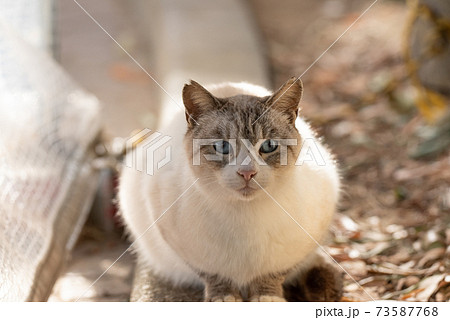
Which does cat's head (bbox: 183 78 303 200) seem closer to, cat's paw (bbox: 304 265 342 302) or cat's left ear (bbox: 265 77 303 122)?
cat's left ear (bbox: 265 77 303 122)

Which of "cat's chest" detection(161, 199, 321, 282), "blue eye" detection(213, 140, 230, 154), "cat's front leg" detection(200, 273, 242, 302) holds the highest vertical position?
"blue eye" detection(213, 140, 230, 154)

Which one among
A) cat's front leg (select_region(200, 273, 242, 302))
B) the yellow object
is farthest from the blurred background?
cat's front leg (select_region(200, 273, 242, 302))

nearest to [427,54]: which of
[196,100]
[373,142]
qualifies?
[373,142]

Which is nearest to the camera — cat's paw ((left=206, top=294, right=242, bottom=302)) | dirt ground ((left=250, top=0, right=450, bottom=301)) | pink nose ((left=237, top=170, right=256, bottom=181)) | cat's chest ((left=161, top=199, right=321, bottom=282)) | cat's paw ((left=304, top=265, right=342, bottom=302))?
pink nose ((left=237, top=170, right=256, bottom=181))

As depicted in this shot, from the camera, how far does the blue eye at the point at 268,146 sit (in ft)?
6.30

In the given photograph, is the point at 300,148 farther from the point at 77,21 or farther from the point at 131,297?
the point at 77,21

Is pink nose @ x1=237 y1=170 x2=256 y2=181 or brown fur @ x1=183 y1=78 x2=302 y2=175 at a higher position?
brown fur @ x1=183 y1=78 x2=302 y2=175

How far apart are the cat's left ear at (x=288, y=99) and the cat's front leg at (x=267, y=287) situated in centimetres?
51

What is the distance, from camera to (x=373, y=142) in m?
3.71

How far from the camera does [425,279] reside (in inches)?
92.7

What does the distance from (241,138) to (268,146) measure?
0.08 metres

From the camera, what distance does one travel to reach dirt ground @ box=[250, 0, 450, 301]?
2494 mm

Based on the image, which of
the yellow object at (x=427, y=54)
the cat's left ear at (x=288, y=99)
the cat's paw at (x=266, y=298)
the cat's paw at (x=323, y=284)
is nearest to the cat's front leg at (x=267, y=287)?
the cat's paw at (x=266, y=298)

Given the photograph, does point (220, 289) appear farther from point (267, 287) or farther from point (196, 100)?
point (196, 100)
